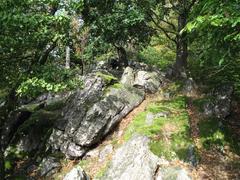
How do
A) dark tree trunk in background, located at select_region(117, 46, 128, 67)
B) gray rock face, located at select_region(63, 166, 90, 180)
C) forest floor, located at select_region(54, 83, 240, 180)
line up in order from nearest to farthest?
1. gray rock face, located at select_region(63, 166, 90, 180)
2. forest floor, located at select_region(54, 83, 240, 180)
3. dark tree trunk in background, located at select_region(117, 46, 128, 67)

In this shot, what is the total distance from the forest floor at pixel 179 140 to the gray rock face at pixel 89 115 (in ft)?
1.49

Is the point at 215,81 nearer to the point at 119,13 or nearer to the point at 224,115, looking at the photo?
the point at 224,115

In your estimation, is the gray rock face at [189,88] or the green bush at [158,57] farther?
the green bush at [158,57]

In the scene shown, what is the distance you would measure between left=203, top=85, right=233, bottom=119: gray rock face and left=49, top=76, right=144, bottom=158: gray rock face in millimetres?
3799

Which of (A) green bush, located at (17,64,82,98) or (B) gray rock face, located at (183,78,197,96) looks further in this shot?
(B) gray rock face, located at (183,78,197,96)

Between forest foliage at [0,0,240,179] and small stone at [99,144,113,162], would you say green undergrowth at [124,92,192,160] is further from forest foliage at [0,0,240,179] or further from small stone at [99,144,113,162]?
forest foliage at [0,0,240,179]

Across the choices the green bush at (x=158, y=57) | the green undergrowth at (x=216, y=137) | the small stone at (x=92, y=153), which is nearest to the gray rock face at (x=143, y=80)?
the green undergrowth at (x=216, y=137)

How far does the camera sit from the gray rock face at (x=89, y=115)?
15.5 metres

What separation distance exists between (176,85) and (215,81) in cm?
229

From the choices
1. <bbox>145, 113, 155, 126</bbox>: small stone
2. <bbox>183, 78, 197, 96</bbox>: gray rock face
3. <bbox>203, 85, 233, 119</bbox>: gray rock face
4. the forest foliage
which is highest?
the forest foliage

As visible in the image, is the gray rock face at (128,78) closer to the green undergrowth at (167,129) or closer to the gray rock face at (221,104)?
the green undergrowth at (167,129)

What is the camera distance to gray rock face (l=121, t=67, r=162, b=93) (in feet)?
65.4

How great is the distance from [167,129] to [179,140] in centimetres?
98

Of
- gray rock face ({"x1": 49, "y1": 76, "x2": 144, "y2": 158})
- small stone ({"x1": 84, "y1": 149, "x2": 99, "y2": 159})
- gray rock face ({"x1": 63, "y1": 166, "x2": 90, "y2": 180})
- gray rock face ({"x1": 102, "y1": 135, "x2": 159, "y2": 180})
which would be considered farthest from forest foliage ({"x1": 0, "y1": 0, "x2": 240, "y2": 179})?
gray rock face ({"x1": 102, "y1": 135, "x2": 159, "y2": 180})
